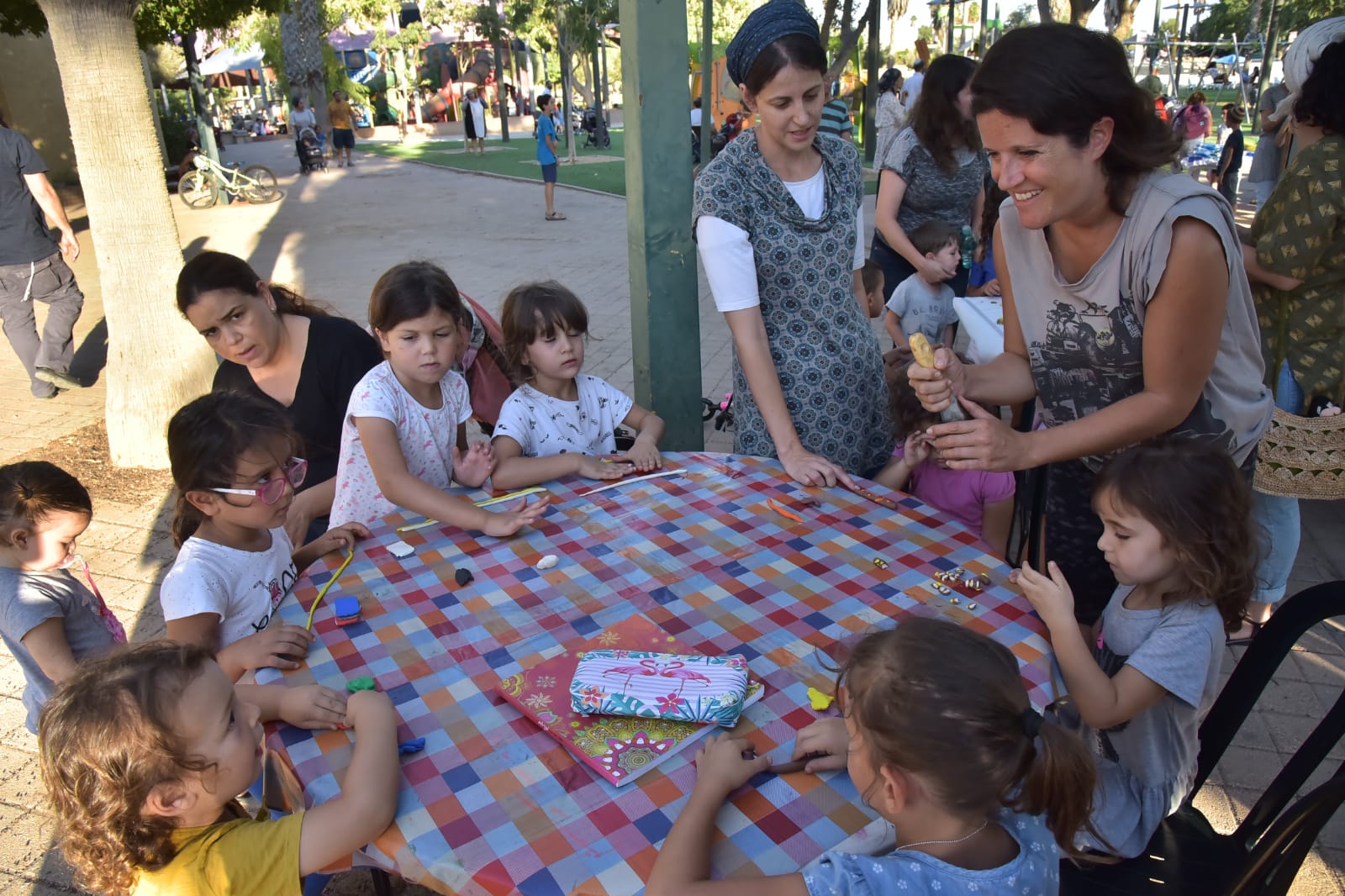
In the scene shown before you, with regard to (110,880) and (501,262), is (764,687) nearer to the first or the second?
(110,880)

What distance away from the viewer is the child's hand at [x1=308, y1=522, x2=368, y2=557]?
2075 mm

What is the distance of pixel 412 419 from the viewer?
2.49 metres

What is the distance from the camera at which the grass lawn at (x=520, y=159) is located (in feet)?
61.0

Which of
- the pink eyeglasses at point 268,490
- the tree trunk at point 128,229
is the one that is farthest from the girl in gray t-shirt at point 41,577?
the tree trunk at point 128,229

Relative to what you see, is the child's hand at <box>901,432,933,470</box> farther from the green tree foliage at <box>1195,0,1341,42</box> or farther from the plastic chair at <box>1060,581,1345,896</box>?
the green tree foliage at <box>1195,0,1341,42</box>

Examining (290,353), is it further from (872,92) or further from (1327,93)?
(872,92)

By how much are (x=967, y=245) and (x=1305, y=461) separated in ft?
6.68

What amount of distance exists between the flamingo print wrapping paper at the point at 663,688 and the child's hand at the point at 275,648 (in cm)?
55

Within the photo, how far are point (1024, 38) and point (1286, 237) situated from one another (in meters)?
1.87

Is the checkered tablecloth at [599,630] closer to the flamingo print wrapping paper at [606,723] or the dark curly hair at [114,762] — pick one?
the flamingo print wrapping paper at [606,723]

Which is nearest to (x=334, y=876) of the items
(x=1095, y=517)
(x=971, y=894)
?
(x=971, y=894)

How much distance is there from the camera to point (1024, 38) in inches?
67.6

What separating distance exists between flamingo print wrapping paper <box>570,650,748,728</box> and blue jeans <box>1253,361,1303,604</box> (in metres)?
2.65

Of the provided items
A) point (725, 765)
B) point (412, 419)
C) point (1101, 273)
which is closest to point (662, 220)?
point (412, 419)
